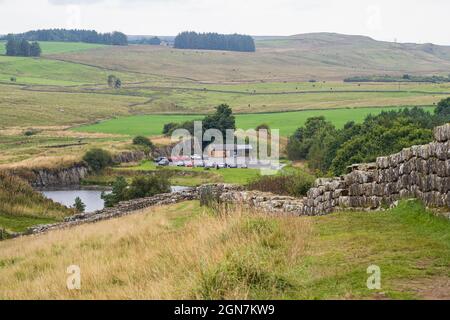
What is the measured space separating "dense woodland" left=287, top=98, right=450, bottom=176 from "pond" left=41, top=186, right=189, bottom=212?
15.2m

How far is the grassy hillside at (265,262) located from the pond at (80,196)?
172 ft

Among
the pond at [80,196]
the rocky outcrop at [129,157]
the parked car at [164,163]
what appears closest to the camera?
the pond at [80,196]

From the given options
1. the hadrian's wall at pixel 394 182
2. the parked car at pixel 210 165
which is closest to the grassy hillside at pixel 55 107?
the parked car at pixel 210 165

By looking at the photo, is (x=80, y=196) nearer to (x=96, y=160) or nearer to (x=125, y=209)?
(x=96, y=160)

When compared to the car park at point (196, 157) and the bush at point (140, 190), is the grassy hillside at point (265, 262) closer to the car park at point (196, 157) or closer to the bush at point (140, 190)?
the bush at point (140, 190)

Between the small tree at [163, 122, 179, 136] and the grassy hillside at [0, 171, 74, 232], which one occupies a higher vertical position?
the grassy hillside at [0, 171, 74, 232]

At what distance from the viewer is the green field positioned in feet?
434

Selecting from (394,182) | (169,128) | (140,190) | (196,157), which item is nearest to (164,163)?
(196,157)

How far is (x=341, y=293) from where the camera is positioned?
1157 centimetres

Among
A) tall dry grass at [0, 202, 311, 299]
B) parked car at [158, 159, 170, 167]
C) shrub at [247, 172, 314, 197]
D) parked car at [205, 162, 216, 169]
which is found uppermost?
tall dry grass at [0, 202, 311, 299]

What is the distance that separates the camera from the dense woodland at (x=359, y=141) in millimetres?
59562

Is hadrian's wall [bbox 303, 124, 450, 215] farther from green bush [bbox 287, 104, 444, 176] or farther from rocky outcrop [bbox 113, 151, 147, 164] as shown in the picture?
rocky outcrop [bbox 113, 151, 147, 164]

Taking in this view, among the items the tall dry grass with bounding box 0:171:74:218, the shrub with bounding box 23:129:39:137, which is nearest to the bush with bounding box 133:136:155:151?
the shrub with bounding box 23:129:39:137
